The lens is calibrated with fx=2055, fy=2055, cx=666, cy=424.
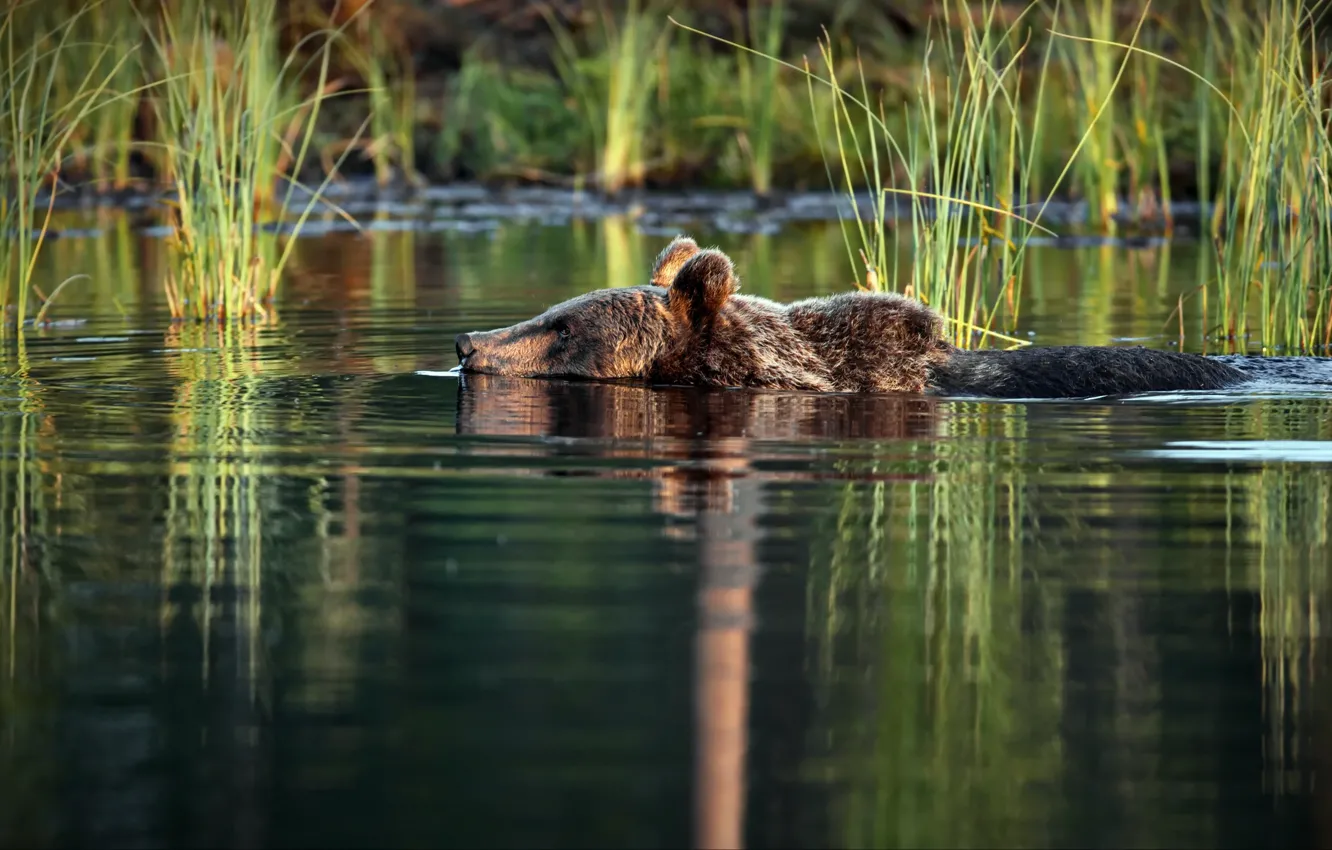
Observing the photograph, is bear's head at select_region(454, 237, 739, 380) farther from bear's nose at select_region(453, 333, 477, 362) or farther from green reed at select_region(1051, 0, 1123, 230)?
green reed at select_region(1051, 0, 1123, 230)

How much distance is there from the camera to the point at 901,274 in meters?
18.5

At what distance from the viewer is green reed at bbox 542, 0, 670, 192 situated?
24594mm

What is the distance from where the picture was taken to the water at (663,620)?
4.13 m

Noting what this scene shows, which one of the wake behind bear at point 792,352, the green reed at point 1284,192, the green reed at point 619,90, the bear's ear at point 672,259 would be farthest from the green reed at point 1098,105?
the wake behind bear at point 792,352

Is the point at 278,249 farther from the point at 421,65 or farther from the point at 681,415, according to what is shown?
the point at 681,415

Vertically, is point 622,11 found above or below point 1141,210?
above

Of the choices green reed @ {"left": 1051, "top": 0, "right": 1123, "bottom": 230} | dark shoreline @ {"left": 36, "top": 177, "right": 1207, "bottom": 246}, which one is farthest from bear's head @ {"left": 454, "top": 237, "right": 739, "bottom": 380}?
→ dark shoreline @ {"left": 36, "top": 177, "right": 1207, "bottom": 246}

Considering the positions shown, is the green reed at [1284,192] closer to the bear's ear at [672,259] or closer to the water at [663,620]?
the water at [663,620]

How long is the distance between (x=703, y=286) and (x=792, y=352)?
0.56 meters

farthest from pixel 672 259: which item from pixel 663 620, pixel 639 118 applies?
pixel 639 118

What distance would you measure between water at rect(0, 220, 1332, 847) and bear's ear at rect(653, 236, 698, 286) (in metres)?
1.15

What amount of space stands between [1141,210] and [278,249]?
911 centimetres

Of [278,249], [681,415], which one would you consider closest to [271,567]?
[681,415]

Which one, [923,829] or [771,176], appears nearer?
[923,829]
